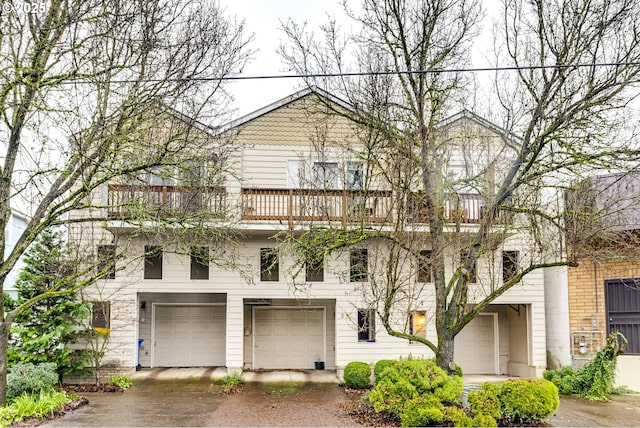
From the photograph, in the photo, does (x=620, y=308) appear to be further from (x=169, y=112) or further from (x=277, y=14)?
(x=169, y=112)

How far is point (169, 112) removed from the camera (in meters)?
11.9

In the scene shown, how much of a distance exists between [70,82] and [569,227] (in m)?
9.90

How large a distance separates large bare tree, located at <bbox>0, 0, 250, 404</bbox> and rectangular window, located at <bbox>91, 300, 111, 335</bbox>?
5.16m

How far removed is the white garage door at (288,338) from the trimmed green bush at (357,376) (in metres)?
3.56

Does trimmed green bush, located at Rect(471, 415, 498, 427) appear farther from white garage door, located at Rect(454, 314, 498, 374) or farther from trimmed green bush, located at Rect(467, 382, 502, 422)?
white garage door, located at Rect(454, 314, 498, 374)

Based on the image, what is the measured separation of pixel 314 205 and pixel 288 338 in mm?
6587

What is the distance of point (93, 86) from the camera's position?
36.1ft

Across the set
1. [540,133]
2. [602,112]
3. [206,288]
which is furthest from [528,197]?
[206,288]

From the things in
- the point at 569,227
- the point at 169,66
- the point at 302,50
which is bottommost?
the point at 569,227

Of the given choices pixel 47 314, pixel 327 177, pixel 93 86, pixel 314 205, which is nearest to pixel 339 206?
pixel 327 177

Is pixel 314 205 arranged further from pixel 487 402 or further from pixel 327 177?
pixel 487 402

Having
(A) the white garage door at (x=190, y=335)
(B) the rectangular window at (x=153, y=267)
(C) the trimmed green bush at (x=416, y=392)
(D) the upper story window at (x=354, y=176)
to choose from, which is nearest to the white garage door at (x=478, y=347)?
(D) the upper story window at (x=354, y=176)

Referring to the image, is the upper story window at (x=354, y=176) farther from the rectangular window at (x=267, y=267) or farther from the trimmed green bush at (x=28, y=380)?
the trimmed green bush at (x=28, y=380)

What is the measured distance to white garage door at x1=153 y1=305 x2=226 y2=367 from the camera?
64.1ft
